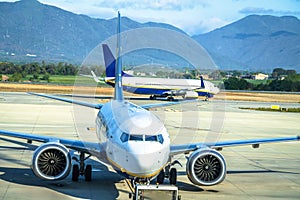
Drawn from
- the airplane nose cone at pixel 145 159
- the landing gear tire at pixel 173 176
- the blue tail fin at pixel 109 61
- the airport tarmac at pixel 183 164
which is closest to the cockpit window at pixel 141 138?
the airplane nose cone at pixel 145 159

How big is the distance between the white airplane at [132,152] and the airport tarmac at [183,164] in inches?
26.1

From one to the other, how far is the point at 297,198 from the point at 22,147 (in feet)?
50.7

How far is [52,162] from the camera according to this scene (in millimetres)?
19172

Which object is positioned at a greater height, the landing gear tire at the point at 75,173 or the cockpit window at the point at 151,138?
the cockpit window at the point at 151,138

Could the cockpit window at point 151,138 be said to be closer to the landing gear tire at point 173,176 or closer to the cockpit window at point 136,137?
the cockpit window at point 136,137

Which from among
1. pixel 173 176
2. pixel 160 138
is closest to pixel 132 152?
pixel 160 138

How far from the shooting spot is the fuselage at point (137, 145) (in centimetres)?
1608

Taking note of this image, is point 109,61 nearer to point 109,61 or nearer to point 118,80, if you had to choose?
point 109,61

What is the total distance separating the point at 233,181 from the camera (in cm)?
2198

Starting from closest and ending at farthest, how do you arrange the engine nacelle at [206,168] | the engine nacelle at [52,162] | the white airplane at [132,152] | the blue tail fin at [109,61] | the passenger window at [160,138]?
the white airplane at [132,152] < the passenger window at [160,138] < the engine nacelle at [52,162] < the engine nacelle at [206,168] < the blue tail fin at [109,61]

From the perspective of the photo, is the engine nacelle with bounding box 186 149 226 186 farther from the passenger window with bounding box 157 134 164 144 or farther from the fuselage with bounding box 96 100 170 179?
the passenger window with bounding box 157 134 164 144

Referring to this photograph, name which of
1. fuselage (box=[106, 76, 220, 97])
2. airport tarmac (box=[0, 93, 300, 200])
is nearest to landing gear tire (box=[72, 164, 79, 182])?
airport tarmac (box=[0, 93, 300, 200])

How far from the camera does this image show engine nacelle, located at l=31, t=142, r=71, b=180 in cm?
1897

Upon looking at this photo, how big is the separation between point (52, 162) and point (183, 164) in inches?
337
